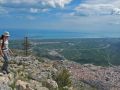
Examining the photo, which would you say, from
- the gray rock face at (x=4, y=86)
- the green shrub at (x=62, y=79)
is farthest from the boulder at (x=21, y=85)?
the green shrub at (x=62, y=79)

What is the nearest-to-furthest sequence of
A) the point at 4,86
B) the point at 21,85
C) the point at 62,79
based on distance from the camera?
the point at 4,86 → the point at 21,85 → the point at 62,79

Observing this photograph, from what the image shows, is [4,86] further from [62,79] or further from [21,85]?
[62,79]

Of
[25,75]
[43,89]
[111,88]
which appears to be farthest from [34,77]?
[111,88]

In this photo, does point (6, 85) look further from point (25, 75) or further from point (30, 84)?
point (25, 75)

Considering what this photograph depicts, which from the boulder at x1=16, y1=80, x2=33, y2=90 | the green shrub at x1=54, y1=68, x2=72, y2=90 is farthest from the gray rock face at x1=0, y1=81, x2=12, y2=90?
the green shrub at x1=54, y1=68, x2=72, y2=90

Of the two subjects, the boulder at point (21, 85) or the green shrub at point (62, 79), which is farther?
the green shrub at point (62, 79)

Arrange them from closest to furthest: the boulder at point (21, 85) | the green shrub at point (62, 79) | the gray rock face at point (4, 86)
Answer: the gray rock face at point (4, 86) → the boulder at point (21, 85) → the green shrub at point (62, 79)

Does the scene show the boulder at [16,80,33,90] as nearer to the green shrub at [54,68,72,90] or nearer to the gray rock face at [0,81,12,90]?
the gray rock face at [0,81,12,90]

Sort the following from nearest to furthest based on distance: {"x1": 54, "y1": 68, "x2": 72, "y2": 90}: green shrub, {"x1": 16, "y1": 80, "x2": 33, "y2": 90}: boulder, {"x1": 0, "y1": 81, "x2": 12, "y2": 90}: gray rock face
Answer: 1. {"x1": 0, "y1": 81, "x2": 12, "y2": 90}: gray rock face
2. {"x1": 16, "y1": 80, "x2": 33, "y2": 90}: boulder
3. {"x1": 54, "y1": 68, "x2": 72, "y2": 90}: green shrub

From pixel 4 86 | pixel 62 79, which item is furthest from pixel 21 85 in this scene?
pixel 62 79

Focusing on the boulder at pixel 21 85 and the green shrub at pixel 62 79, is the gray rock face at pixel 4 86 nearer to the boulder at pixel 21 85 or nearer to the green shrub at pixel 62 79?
the boulder at pixel 21 85

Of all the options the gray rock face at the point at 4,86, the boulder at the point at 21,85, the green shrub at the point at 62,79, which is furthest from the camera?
the green shrub at the point at 62,79
